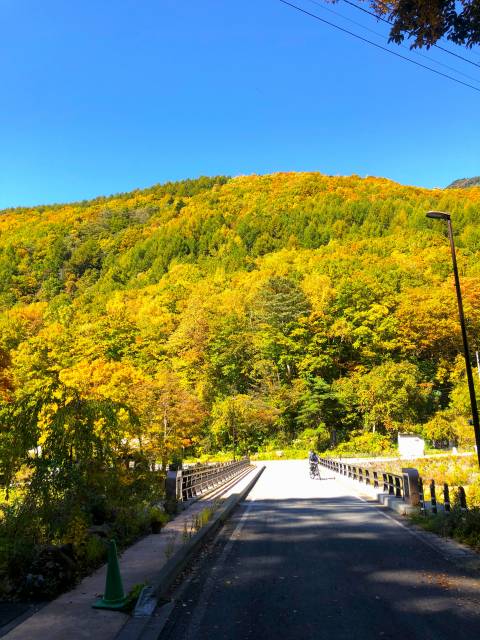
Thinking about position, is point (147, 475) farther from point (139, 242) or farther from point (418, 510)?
point (139, 242)

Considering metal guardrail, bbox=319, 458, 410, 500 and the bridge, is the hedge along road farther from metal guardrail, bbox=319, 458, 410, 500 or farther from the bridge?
metal guardrail, bbox=319, 458, 410, 500

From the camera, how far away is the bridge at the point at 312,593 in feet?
15.8

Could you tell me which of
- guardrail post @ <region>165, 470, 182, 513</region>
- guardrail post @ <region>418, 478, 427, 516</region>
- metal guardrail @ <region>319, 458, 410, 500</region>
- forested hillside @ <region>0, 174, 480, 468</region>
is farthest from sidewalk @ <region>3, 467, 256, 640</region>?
metal guardrail @ <region>319, 458, 410, 500</region>

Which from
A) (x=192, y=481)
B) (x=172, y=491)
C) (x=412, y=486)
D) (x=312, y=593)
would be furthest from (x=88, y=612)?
(x=192, y=481)

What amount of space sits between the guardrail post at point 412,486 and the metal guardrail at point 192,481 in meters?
6.32

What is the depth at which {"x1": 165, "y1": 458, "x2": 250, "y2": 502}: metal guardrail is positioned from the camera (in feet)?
44.2

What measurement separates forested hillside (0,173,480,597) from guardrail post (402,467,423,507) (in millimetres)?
6931

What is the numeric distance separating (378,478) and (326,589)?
13.0 metres

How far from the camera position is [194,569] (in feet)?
24.3

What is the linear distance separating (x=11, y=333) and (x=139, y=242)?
7179 cm

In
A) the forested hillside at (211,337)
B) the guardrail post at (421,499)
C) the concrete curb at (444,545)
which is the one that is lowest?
the concrete curb at (444,545)

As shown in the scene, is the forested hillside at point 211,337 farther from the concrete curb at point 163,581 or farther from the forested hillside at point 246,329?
the concrete curb at point 163,581

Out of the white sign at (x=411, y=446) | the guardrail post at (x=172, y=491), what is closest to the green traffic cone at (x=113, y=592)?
the guardrail post at (x=172, y=491)

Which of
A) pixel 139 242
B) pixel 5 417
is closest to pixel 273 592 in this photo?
pixel 5 417
